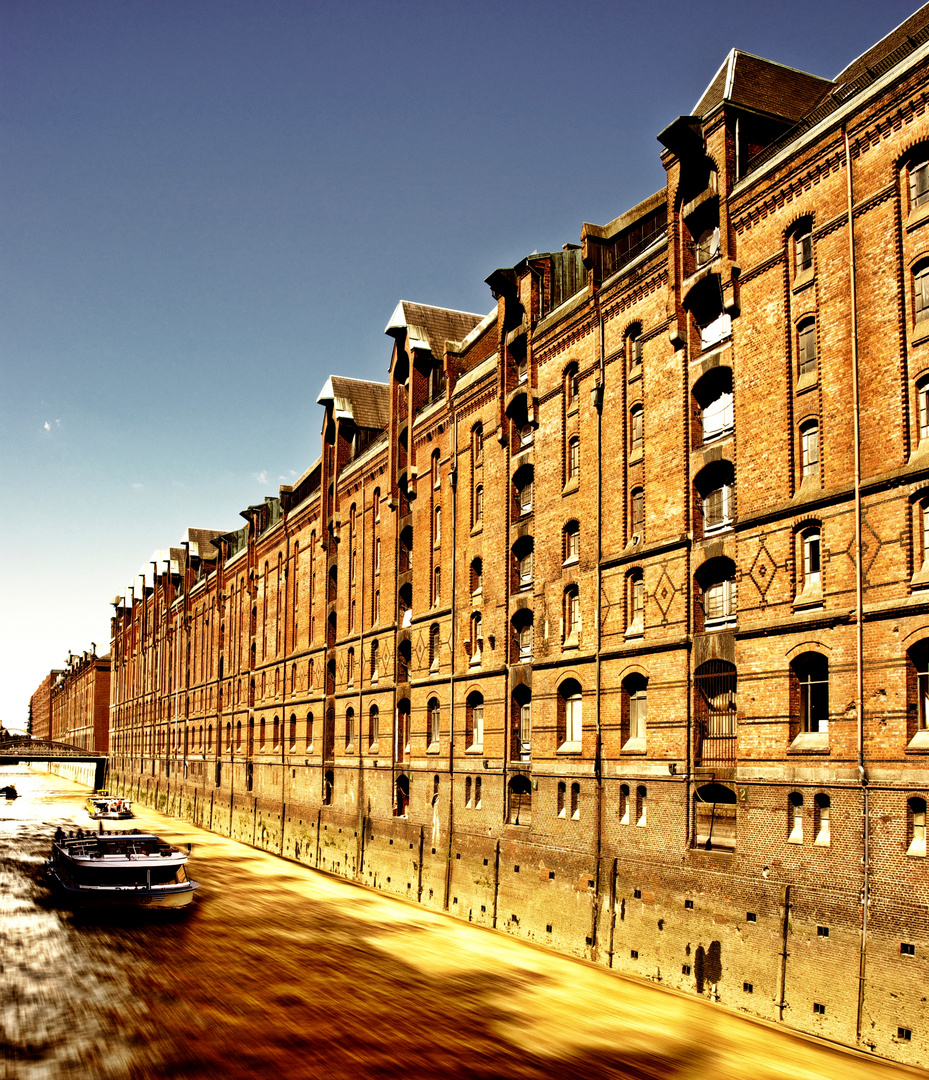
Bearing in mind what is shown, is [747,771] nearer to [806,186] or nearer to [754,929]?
[754,929]

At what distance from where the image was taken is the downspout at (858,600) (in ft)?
62.0

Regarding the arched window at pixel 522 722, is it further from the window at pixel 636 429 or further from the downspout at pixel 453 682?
the window at pixel 636 429

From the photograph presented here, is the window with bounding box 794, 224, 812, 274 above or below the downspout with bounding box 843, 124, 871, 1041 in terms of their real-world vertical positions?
above

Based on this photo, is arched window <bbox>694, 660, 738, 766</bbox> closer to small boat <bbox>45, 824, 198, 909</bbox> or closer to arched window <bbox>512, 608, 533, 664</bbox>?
arched window <bbox>512, 608, 533, 664</bbox>

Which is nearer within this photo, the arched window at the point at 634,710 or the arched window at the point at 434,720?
the arched window at the point at 634,710

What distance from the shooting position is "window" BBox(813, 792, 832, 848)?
795 inches

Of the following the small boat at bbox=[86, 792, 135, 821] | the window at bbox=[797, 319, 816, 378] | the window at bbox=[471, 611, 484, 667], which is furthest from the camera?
the small boat at bbox=[86, 792, 135, 821]

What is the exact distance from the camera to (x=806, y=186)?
22.1 metres

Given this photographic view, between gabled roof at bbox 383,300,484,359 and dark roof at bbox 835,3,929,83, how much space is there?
20374 millimetres

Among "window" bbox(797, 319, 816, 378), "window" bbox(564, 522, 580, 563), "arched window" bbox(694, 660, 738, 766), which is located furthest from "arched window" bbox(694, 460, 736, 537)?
"window" bbox(564, 522, 580, 563)

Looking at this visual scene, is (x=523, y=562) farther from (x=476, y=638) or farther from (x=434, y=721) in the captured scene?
(x=434, y=721)

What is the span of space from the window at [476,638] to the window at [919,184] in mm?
19899

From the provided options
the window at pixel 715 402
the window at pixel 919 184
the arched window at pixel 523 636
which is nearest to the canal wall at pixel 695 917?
the arched window at pixel 523 636

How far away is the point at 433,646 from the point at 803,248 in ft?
71.1
